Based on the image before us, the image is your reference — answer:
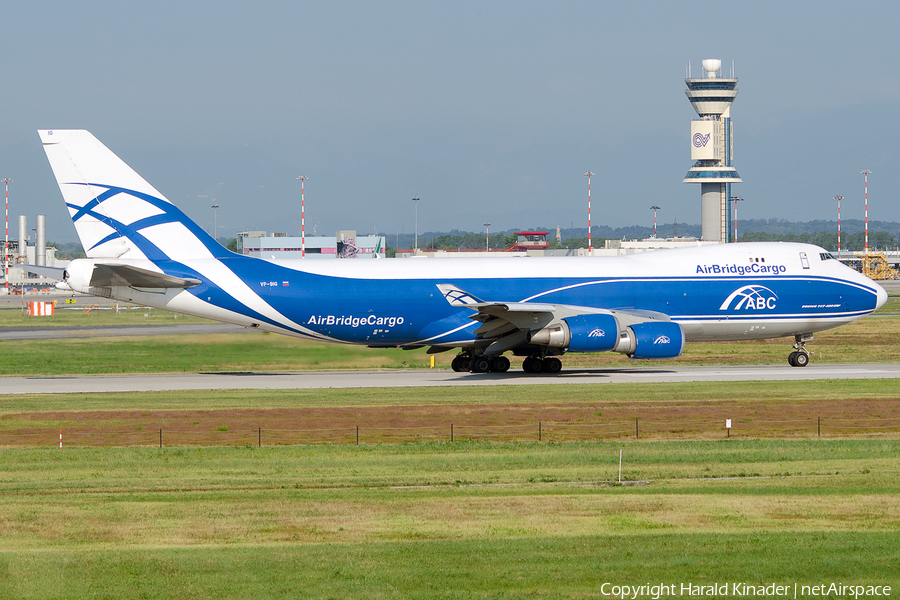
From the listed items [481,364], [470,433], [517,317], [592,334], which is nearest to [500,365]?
[481,364]

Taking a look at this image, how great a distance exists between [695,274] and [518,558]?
2951 centimetres

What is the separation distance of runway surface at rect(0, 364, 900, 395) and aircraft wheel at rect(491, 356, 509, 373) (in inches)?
8.8

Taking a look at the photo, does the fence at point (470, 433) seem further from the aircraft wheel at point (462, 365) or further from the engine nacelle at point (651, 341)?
the aircraft wheel at point (462, 365)

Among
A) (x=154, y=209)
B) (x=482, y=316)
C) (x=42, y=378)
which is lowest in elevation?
(x=42, y=378)

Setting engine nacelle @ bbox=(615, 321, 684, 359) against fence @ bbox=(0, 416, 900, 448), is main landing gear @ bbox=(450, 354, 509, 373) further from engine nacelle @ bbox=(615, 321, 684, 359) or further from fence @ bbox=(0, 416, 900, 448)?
fence @ bbox=(0, 416, 900, 448)

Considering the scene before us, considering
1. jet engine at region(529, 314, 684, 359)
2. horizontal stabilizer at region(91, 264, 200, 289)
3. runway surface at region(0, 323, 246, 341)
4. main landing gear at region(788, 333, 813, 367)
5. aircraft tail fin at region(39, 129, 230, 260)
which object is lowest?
runway surface at region(0, 323, 246, 341)

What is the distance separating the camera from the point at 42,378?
4203 centimetres

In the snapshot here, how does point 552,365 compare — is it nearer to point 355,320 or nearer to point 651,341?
point 651,341

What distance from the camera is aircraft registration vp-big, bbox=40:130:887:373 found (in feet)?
126

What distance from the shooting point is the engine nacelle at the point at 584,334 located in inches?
1492

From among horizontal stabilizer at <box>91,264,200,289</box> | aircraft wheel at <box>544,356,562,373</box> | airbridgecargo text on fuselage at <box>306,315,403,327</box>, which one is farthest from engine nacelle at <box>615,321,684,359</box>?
horizontal stabilizer at <box>91,264,200,289</box>

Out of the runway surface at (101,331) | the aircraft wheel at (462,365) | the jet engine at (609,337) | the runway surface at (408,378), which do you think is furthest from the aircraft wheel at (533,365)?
the runway surface at (101,331)

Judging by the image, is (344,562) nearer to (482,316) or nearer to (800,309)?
(482,316)

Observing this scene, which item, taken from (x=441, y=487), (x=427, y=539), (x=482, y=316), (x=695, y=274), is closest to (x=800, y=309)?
(x=695, y=274)
